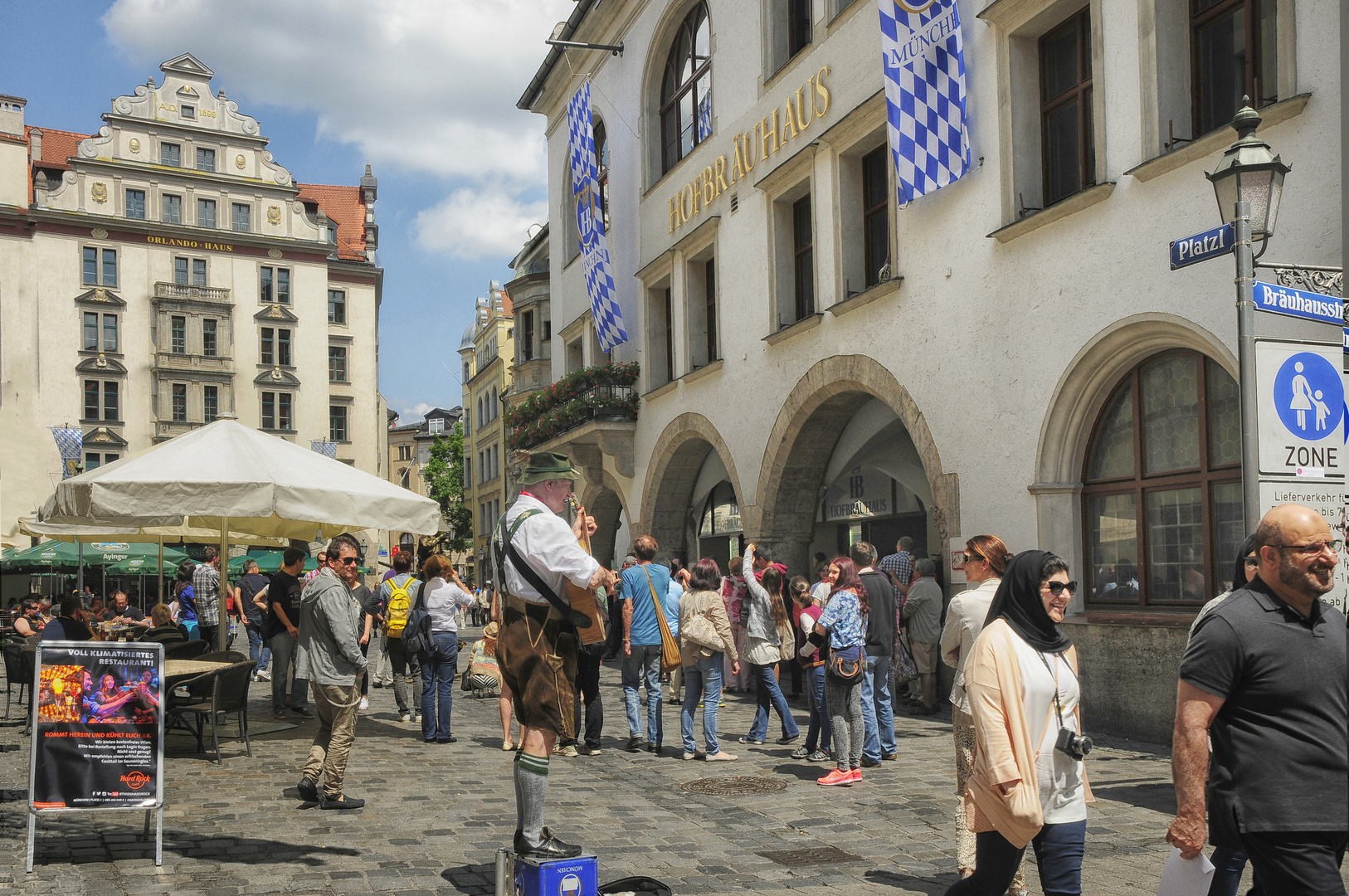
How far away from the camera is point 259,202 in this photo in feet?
Answer: 174

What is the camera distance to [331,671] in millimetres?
8398

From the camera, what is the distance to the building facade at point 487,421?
201ft

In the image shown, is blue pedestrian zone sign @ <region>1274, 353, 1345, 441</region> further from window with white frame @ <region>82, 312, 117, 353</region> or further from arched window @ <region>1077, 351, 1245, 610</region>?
window with white frame @ <region>82, 312, 117, 353</region>

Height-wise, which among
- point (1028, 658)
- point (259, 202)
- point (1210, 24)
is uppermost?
point (259, 202)

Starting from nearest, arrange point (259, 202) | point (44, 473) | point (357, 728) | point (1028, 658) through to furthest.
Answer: point (1028, 658), point (357, 728), point (44, 473), point (259, 202)

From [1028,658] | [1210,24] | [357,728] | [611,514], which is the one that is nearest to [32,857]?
[1028,658]

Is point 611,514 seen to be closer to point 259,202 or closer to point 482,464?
point 259,202

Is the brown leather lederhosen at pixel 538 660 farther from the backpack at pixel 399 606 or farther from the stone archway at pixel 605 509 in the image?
the stone archway at pixel 605 509

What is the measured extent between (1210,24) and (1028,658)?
A: 8.43m

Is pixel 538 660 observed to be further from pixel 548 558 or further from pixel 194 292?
pixel 194 292

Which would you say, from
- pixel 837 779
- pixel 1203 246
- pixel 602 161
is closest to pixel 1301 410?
pixel 1203 246

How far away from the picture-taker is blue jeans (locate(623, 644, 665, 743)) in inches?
446

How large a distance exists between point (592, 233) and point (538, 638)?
19096 mm

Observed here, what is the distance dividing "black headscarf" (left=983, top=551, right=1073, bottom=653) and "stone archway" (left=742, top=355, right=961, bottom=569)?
1017 cm
